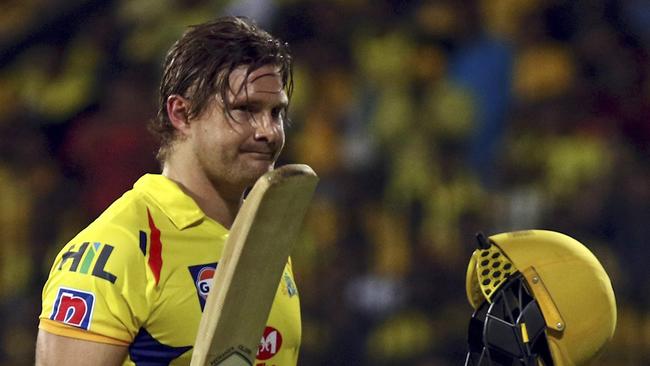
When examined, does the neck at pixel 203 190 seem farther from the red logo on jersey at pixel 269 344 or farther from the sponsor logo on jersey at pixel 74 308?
the sponsor logo on jersey at pixel 74 308

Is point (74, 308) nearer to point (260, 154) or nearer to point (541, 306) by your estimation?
point (260, 154)

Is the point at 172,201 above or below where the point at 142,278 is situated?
above

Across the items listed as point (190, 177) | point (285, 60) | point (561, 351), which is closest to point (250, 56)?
point (285, 60)

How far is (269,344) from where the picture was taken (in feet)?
9.37

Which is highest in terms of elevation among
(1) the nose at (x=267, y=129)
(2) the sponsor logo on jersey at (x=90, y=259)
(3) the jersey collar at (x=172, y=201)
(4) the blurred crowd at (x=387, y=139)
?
(1) the nose at (x=267, y=129)

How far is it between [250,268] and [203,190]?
1.25 ft

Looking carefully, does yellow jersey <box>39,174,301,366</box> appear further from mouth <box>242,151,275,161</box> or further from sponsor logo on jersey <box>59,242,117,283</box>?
mouth <box>242,151,275,161</box>

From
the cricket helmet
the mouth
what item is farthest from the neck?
the cricket helmet

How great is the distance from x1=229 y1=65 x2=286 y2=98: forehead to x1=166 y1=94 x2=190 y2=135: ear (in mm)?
135

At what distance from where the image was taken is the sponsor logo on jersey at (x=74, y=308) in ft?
8.34

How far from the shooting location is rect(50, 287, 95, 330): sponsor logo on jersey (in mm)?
2543

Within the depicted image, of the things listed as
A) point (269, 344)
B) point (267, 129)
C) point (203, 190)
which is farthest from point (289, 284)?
point (267, 129)

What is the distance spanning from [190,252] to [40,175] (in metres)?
3.70

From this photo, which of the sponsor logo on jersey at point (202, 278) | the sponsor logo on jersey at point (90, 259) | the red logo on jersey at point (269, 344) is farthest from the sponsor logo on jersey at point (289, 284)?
the sponsor logo on jersey at point (90, 259)
